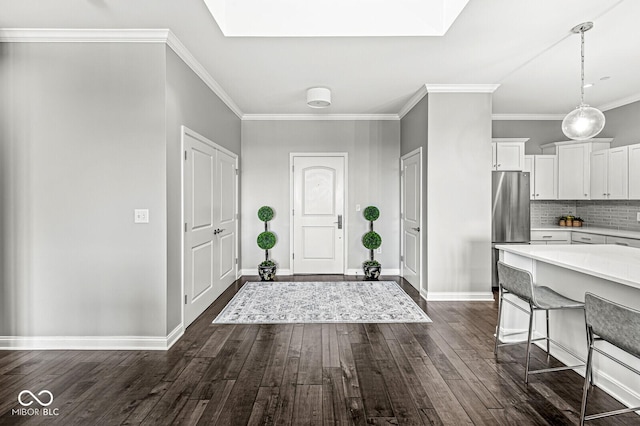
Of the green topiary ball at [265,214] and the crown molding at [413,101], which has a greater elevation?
the crown molding at [413,101]

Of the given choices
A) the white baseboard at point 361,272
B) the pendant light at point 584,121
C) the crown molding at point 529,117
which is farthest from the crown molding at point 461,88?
the white baseboard at point 361,272

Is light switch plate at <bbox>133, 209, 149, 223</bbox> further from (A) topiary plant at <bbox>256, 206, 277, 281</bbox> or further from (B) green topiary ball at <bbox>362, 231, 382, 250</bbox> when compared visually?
(B) green topiary ball at <bbox>362, 231, 382, 250</bbox>

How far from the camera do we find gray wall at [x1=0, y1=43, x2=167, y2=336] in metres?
3.04

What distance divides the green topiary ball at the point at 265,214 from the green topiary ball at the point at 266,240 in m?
0.25

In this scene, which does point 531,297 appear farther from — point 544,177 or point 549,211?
point 549,211

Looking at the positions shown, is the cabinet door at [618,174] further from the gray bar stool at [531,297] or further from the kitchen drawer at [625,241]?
the gray bar stool at [531,297]

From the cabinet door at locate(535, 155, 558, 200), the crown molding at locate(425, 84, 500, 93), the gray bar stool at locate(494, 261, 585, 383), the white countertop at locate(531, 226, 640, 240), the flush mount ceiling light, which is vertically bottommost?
the gray bar stool at locate(494, 261, 585, 383)

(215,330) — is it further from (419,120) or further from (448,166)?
(419,120)

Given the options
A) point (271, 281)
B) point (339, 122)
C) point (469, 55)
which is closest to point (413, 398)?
point (469, 55)

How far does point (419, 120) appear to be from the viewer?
4.91 m

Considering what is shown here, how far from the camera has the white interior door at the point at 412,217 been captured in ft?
16.5

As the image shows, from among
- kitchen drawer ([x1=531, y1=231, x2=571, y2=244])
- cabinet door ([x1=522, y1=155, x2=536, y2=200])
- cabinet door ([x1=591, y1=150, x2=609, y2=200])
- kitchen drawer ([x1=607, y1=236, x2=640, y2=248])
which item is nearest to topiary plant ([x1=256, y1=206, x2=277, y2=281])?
kitchen drawer ([x1=531, y1=231, x2=571, y2=244])

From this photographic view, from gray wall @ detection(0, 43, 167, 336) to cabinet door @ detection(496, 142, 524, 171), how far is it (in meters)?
4.62

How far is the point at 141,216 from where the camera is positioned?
120 inches
